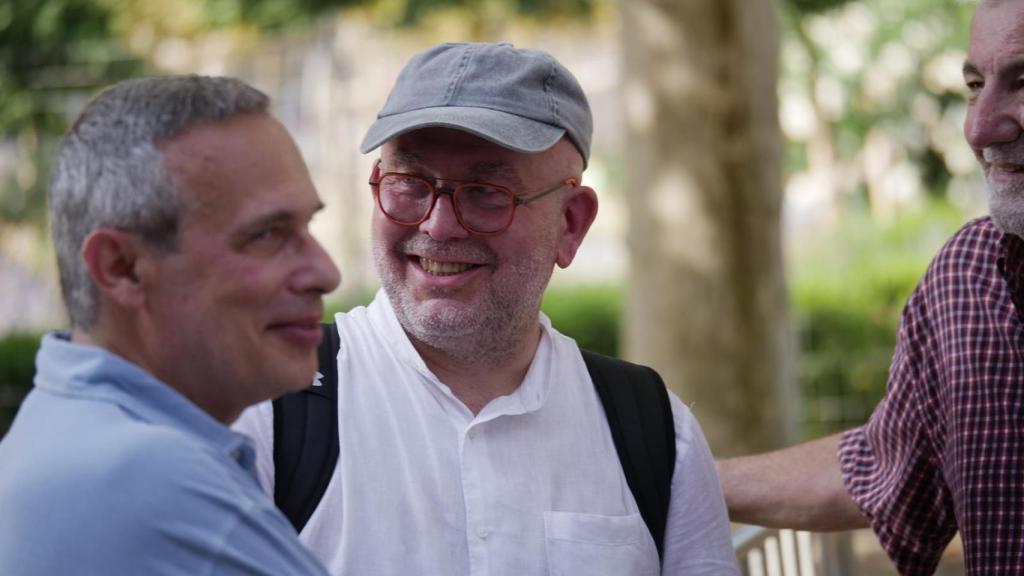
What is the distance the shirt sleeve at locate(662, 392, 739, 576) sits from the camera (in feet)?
8.10

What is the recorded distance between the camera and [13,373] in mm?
12289

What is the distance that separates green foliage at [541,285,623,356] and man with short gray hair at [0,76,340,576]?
1061cm

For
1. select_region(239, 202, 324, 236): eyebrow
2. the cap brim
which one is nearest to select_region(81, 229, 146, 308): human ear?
select_region(239, 202, 324, 236): eyebrow

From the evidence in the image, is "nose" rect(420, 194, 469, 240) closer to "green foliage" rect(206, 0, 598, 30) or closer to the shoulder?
the shoulder

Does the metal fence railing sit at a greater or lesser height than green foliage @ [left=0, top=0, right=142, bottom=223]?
lesser

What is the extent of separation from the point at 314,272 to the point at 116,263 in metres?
0.23

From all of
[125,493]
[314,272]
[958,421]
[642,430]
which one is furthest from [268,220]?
[958,421]

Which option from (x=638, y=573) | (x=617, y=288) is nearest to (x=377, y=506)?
(x=638, y=573)

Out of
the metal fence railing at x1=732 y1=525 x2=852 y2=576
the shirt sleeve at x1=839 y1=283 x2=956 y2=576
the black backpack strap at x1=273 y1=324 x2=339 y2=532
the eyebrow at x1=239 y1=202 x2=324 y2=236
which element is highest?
the eyebrow at x1=239 y1=202 x2=324 y2=236

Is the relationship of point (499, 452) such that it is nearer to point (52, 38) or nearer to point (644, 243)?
point (644, 243)

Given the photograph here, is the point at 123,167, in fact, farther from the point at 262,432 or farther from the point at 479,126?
the point at 479,126

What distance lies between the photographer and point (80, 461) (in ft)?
4.54

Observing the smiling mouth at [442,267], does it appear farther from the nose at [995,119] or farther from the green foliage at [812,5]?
the green foliage at [812,5]

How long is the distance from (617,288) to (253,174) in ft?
40.4
